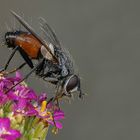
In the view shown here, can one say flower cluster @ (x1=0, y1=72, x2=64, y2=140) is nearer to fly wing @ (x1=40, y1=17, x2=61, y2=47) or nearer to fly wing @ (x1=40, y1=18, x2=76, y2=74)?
fly wing @ (x1=40, y1=18, x2=76, y2=74)

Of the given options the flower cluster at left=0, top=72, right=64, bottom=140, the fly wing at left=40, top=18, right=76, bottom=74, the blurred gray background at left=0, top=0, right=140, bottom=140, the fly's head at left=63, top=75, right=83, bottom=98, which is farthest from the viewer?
the blurred gray background at left=0, top=0, right=140, bottom=140

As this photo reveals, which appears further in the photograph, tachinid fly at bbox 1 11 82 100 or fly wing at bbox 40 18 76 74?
fly wing at bbox 40 18 76 74

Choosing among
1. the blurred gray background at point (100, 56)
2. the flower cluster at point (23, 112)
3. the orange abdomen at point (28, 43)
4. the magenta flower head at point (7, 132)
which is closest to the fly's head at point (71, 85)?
the flower cluster at point (23, 112)

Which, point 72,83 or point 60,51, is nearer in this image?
point 72,83

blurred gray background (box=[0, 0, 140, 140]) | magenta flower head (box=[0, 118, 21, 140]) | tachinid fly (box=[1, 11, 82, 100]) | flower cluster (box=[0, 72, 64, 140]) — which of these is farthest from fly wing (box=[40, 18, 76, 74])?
blurred gray background (box=[0, 0, 140, 140])

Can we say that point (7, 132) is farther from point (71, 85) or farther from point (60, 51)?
point (60, 51)

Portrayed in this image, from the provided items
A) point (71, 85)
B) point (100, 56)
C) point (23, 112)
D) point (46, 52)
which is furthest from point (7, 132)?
point (100, 56)
